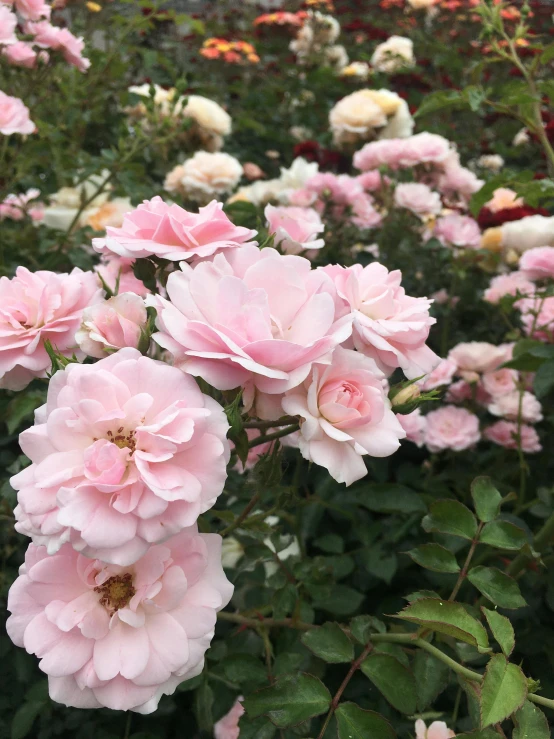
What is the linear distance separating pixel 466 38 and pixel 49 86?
134 inches

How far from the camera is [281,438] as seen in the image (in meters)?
0.74

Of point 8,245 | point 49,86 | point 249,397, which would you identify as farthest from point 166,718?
point 49,86

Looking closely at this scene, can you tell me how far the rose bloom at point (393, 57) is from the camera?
3.29 meters

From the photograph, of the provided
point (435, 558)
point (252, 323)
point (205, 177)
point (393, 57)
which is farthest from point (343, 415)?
point (393, 57)

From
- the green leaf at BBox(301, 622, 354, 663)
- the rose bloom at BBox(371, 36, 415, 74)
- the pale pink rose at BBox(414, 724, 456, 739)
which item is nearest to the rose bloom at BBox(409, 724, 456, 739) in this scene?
the pale pink rose at BBox(414, 724, 456, 739)

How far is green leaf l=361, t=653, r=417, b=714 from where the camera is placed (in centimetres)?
69

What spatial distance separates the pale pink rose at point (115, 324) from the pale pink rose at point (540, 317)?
3.05ft

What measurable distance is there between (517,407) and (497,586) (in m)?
0.68

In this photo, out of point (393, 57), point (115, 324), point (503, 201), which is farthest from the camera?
point (393, 57)

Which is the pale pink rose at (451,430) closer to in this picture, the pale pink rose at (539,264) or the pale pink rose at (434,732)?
the pale pink rose at (539,264)

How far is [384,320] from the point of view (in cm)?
64

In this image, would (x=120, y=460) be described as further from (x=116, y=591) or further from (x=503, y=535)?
(x=503, y=535)

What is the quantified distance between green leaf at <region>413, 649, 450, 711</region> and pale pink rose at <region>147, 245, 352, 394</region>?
0.41 m

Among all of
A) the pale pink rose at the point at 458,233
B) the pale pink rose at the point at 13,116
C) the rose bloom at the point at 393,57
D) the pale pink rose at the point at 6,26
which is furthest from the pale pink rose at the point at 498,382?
the rose bloom at the point at 393,57
